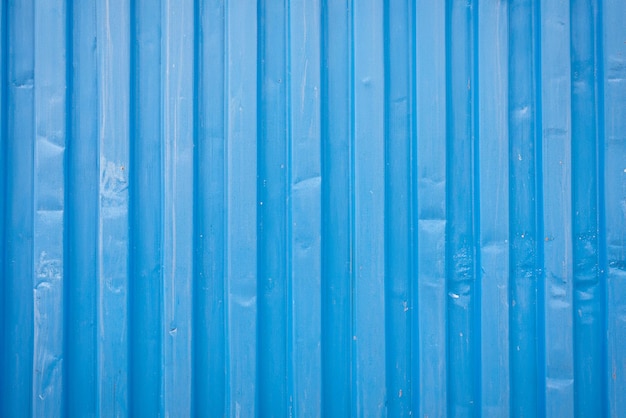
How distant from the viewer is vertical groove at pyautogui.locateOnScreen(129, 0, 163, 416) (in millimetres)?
1839

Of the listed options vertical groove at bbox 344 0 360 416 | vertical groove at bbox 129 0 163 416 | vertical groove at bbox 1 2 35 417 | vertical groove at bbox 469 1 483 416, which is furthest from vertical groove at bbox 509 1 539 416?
vertical groove at bbox 1 2 35 417

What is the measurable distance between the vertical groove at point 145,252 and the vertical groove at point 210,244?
0.52 ft

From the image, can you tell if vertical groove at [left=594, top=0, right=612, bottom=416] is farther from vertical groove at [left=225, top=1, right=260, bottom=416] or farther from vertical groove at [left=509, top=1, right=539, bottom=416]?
vertical groove at [left=225, top=1, right=260, bottom=416]

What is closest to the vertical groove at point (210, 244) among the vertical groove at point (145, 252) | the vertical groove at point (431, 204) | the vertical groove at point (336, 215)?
the vertical groove at point (145, 252)

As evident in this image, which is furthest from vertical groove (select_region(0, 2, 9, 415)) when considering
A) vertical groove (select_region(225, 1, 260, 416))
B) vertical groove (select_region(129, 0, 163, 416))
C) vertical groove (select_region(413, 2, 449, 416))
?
vertical groove (select_region(413, 2, 449, 416))

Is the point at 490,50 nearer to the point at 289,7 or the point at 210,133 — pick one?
the point at 289,7

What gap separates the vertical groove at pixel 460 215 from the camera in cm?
188

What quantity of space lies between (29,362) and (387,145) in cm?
172

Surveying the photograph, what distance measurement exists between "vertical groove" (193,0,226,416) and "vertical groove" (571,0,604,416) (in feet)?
4.86

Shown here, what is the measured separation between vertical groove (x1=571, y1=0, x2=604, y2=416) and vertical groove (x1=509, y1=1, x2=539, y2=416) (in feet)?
0.58

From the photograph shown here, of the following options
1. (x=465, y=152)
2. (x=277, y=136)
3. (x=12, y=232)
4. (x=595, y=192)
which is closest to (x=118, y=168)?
(x=12, y=232)

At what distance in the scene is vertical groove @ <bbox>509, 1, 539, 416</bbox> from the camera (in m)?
1.88

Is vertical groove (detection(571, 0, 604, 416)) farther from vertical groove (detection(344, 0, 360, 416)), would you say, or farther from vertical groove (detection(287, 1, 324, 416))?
vertical groove (detection(287, 1, 324, 416))

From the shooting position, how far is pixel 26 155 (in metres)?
1.85
